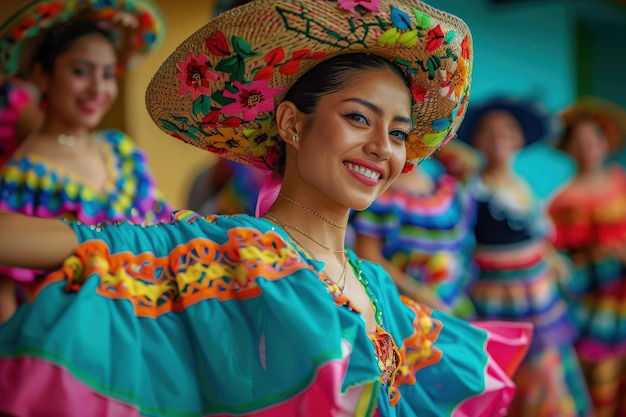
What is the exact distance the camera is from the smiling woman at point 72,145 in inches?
127

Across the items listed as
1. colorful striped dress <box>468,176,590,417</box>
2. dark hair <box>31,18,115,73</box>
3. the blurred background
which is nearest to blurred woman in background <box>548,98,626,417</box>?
colorful striped dress <box>468,176,590,417</box>

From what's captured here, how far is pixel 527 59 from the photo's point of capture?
7258mm

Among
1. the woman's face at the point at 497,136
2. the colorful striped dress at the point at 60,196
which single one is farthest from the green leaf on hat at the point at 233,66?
the woman's face at the point at 497,136

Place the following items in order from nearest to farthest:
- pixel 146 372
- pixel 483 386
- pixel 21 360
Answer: pixel 21 360
pixel 146 372
pixel 483 386

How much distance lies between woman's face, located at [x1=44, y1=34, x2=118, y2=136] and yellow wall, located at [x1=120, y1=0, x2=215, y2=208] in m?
0.89

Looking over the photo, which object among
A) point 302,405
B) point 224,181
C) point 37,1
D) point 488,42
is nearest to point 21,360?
point 302,405

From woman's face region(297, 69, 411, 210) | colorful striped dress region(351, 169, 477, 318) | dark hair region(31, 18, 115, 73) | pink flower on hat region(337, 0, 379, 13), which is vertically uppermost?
pink flower on hat region(337, 0, 379, 13)

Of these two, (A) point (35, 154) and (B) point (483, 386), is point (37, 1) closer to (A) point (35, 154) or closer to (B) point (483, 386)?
(A) point (35, 154)

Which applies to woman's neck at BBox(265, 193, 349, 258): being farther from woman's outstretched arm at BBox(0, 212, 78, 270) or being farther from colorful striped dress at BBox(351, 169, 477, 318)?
colorful striped dress at BBox(351, 169, 477, 318)

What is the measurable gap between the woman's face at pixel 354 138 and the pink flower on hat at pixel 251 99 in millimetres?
109

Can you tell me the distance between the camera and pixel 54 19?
3.17 m

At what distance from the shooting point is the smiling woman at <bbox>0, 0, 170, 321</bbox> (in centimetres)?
322

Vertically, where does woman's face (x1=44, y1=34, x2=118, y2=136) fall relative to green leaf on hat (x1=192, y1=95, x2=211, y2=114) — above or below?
below

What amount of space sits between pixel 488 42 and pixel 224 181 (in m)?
3.07
